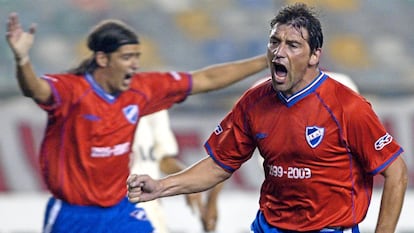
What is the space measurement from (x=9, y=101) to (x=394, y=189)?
18.4 ft

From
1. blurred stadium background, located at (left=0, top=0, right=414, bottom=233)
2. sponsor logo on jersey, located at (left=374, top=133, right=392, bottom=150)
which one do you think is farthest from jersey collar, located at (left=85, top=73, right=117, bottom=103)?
blurred stadium background, located at (left=0, top=0, right=414, bottom=233)

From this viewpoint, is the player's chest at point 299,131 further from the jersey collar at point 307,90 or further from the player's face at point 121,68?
the player's face at point 121,68

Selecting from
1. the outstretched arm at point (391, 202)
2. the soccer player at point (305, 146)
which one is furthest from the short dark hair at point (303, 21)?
the outstretched arm at point (391, 202)

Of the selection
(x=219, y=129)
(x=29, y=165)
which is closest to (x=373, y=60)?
(x=29, y=165)

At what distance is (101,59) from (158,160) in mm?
1036

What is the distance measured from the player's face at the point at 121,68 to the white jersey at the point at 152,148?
0.69 meters

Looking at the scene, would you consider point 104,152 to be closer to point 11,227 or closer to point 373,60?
point 11,227

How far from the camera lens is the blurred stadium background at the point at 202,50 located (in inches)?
393

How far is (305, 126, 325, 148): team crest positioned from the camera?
206 inches

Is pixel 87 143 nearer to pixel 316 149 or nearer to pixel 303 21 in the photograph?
pixel 316 149

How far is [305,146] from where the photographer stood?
5.27 metres

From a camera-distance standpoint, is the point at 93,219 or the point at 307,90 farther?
the point at 93,219

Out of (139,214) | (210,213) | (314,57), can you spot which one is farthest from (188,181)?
(210,213)

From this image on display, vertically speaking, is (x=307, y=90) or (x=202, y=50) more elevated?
(x=307, y=90)
